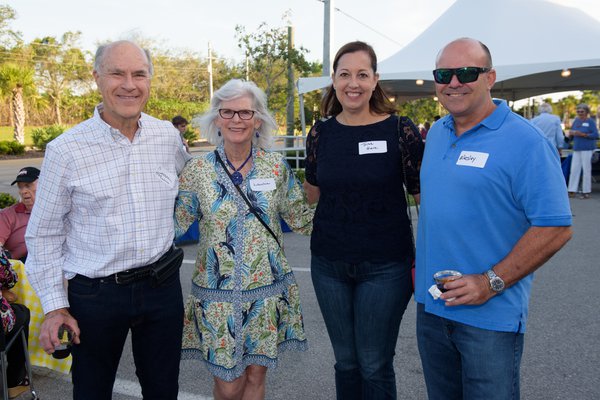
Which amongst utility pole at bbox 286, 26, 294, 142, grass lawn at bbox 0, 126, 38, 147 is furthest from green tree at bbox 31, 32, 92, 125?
utility pole at bbox 286, 26, 294, 142

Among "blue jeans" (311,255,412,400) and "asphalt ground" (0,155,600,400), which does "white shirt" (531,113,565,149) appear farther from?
"blue jeans" (311,255,412,400)

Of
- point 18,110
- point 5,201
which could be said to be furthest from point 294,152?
point 18,110

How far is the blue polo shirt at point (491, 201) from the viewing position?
1.61 m

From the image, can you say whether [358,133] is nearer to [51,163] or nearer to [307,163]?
[307,163]

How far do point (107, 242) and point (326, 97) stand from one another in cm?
128

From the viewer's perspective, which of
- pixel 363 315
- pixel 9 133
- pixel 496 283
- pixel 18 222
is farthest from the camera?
pixel 9 133

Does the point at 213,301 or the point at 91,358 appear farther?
the point at 213,301

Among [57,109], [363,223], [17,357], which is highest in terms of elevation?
[57,109]

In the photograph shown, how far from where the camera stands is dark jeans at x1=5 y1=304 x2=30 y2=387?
10.3 feet

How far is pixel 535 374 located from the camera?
3.25 m

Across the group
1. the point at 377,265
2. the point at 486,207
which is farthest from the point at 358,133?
the point at 486,207

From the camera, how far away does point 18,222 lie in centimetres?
439

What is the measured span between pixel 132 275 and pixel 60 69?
4546cm

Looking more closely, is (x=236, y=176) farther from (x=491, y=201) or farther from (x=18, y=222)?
(x=18, y=222)
